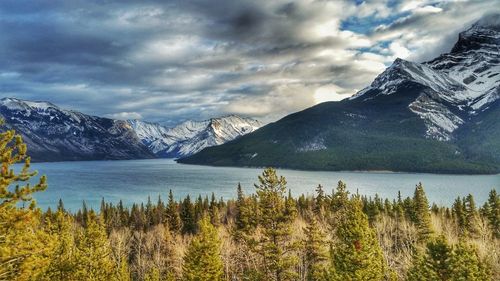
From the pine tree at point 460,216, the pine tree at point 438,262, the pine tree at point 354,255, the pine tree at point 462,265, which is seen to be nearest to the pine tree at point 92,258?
the pine tree at point 354,255

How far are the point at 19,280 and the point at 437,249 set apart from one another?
26201mm

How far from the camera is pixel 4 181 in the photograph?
13922 mm

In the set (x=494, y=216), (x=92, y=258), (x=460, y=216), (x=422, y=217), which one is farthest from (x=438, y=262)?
(x=460, y=216)

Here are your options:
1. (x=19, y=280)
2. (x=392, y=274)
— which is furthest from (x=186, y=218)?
(x=19, y=280)

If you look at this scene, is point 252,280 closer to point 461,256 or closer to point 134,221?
point 461,256

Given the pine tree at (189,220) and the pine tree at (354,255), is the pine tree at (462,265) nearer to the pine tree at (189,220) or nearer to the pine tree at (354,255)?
the pine tree at (354,255)

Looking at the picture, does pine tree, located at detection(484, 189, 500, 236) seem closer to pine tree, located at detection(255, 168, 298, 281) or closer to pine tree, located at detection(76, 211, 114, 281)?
pine tree, located at detection(255, 168, 298, 281)

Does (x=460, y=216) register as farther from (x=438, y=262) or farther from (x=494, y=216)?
(x=438, y=262)

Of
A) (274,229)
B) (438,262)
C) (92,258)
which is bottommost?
(92,258)

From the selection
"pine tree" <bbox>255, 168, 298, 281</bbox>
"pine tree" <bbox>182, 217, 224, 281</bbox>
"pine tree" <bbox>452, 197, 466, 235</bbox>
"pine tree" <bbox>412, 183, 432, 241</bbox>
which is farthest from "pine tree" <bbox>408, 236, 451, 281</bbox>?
"pine tree" <bbox>452, 197, 466, 235</bbox>

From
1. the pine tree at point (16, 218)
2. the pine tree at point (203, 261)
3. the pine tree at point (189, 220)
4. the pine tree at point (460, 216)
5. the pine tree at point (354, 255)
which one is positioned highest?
the pine tree at point (16, 218)

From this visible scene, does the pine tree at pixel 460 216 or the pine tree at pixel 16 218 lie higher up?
the pine tree at pixel 16 218

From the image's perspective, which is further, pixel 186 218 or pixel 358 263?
pixel 186 218

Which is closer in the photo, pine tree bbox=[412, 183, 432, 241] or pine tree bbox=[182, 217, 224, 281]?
pine tree bbox=[182, 217, 224, 281]
